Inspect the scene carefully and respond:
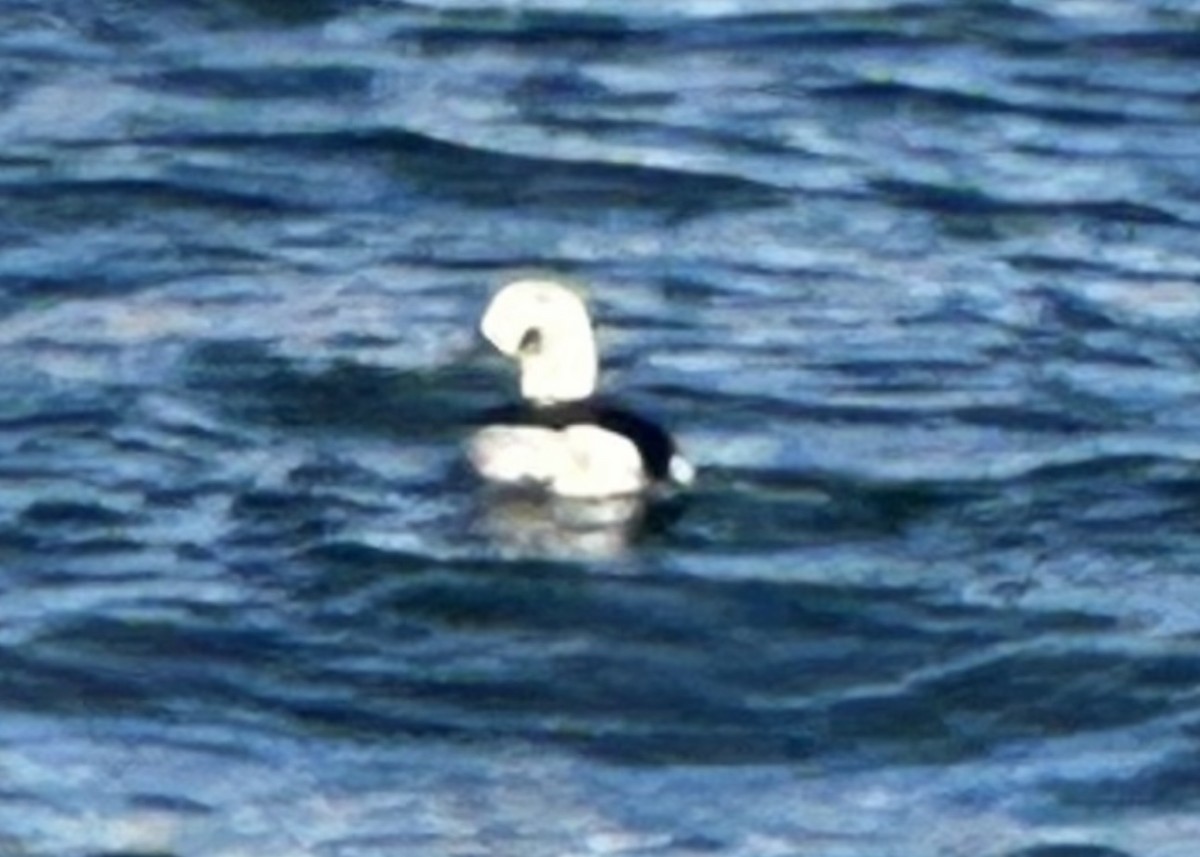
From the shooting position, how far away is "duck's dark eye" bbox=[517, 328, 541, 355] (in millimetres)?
17344

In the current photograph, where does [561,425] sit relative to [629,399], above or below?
below

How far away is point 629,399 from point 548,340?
2.74ft

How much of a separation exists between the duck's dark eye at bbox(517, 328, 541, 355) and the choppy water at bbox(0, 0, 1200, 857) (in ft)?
1.08

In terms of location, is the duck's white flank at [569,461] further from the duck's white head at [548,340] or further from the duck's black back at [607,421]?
the duck's white head at [548,340]

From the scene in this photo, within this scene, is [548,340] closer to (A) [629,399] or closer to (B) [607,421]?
(B) [607,421]

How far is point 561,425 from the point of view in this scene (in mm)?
17000

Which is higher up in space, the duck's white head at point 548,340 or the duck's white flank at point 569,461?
the duck's white head at point 548,340

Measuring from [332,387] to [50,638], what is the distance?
2.34 m

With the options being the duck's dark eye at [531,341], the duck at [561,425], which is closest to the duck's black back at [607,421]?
the duck at [561,425]

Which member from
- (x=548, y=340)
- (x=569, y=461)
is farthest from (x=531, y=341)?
(x=569, y=461)

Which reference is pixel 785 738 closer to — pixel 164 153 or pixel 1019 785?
pixel 1019 785

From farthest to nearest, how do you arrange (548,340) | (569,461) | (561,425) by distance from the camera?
1. (548,340)
2. (561,425)
3. (569,461)

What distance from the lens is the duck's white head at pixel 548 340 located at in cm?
1728

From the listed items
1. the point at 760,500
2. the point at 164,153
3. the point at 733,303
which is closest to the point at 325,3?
the point at 164,153
